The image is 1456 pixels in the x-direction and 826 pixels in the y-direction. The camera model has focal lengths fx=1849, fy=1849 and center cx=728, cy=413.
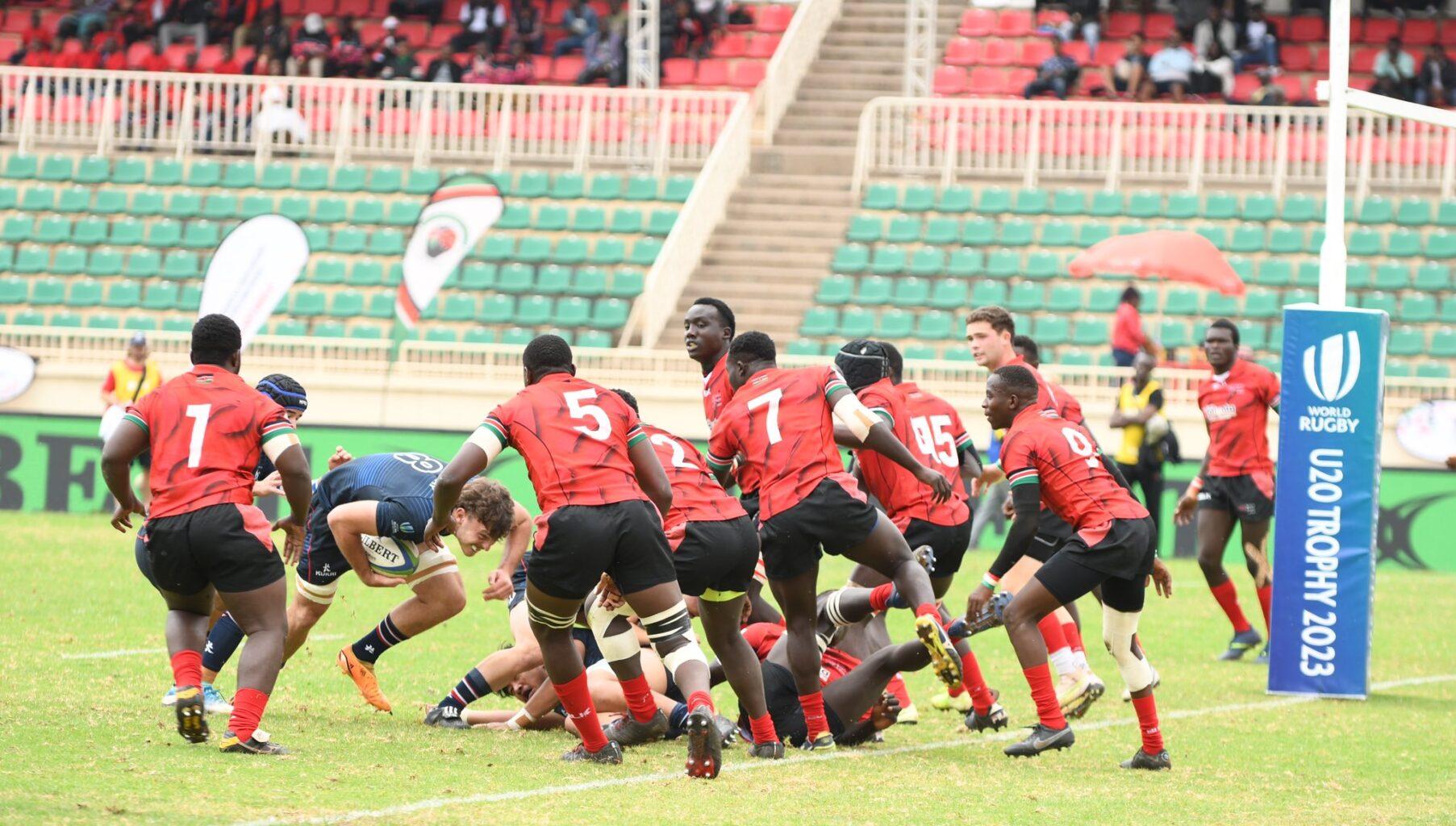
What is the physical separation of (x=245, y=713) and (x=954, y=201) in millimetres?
18889

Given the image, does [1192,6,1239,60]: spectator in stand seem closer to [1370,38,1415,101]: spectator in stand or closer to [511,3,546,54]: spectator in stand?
[1370,38,1415,101]: spectator in stand

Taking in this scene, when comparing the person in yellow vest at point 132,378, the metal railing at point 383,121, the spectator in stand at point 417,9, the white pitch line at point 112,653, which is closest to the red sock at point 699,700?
the white pitch line at point 112,653

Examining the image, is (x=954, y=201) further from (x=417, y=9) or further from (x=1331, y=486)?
(x=1331, y=486)

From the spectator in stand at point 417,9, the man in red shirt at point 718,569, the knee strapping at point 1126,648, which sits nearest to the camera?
the man in red shirt at point 718,569

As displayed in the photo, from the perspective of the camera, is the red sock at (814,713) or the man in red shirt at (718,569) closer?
the man in red shirt at (718,569)

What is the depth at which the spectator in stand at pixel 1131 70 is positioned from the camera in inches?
1062

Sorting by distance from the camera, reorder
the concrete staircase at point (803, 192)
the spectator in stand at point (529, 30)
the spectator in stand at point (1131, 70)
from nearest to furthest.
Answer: the concrete staircase at point (803, 192) → the spectator in stand at point (1131, 70) → the spectator in stand at point (529, 30)

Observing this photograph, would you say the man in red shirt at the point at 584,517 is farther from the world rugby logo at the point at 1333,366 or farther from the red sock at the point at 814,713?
→ the world rugby logo at the point at 1333,366

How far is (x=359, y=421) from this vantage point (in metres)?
22.1

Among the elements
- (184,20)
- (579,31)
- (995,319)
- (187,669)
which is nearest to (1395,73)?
(579,31)

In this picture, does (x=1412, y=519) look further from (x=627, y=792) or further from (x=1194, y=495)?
(x=627, y=792)

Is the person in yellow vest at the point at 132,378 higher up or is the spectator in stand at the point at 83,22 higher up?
the spectator in stand at the point at 83,22

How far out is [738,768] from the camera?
27.1 feet

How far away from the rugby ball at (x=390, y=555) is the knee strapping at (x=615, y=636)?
4.21ft
